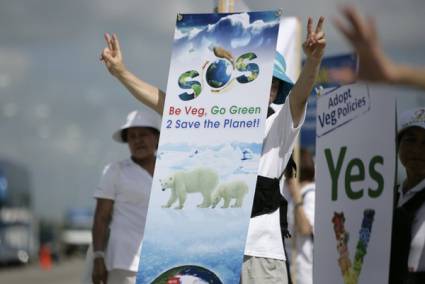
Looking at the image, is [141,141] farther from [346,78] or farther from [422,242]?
[346,78]

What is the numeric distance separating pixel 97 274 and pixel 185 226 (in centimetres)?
220

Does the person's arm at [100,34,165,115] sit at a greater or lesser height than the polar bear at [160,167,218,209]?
greater

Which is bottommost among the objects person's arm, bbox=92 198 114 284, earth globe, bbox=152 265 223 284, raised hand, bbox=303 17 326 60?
earth globe, bbox=152 265 223 284

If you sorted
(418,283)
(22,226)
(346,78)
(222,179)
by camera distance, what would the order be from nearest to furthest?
1. (346,78)
2. (418,283)
3. (222,179)
4. (22,226)

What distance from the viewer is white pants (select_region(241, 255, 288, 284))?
525cm

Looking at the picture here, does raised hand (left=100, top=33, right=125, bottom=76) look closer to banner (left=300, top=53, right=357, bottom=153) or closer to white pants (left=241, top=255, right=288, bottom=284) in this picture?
white pants (left=241, top=255, right=288, bottom=284)

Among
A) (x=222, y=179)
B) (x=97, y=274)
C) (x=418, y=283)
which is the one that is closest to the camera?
(x=418, y=283)

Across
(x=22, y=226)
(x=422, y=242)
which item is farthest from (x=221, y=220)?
(x=22, y=226)

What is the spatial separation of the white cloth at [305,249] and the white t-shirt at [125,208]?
90.4 inches

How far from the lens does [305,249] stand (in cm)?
945

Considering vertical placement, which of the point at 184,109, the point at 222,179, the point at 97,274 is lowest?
the point at 97,274

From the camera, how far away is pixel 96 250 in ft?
24.2

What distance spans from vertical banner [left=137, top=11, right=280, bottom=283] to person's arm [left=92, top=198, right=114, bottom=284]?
205 centimetres

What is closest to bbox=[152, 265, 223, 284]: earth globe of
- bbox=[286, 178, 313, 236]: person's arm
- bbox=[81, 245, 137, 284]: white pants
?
bbox=[81, 245, 137, 284]: white pants
